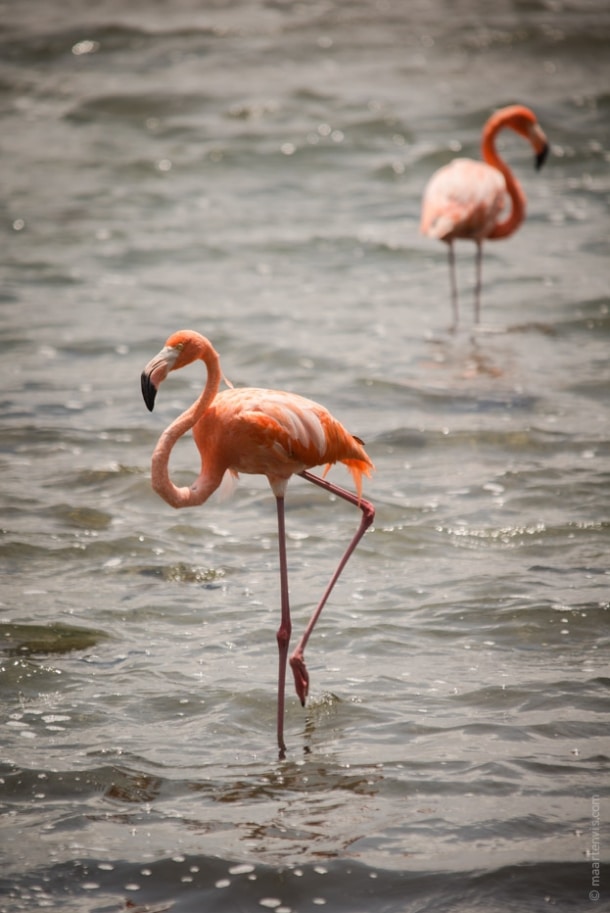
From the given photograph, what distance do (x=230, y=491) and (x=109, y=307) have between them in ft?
19.2

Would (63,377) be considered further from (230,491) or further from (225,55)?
(225,55)

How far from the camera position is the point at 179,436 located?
5004 mm

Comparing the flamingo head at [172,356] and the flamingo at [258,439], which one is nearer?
the flamingo head at [172,356]

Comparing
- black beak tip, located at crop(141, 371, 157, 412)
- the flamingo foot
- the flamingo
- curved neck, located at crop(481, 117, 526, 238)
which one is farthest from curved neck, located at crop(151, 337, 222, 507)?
curved neck, located at crop(481, 117, 526, 238)

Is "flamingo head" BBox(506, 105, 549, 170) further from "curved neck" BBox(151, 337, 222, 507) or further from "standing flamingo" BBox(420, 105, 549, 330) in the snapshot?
"curved neck" BBox(151, 337, 222, 507)

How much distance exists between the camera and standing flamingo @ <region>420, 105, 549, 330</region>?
10422 mm

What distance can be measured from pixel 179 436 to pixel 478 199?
6.13 m

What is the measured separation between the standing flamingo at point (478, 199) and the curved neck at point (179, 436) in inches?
211

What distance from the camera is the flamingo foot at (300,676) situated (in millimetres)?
5113

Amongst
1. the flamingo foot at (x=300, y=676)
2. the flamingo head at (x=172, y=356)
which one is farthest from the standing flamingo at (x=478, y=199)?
the flamingo foot at (x=300, y=676)

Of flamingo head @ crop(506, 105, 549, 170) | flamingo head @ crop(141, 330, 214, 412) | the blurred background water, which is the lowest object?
the blurred background water

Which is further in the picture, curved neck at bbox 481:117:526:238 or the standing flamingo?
curved neck at bbox 481:117:526:238

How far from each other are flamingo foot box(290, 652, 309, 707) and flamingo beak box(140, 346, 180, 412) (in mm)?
1132

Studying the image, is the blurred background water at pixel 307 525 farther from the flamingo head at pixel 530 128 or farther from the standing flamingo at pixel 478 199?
the flamingo head at pixel 530 128
